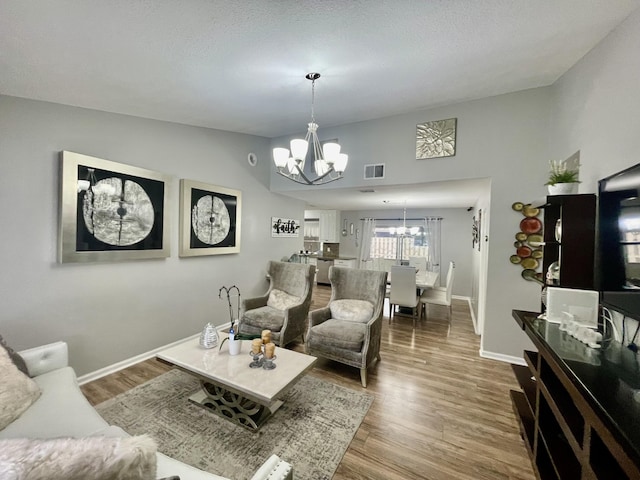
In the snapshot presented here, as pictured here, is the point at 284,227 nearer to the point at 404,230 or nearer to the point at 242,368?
the point at 242,368

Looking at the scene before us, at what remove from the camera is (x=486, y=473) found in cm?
159

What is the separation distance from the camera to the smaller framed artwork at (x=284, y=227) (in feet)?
15.3

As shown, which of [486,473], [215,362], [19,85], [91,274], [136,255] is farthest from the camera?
[136,255]

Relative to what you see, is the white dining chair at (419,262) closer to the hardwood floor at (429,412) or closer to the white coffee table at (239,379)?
the hardwood floor at (429,412)

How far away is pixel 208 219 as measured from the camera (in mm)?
3488

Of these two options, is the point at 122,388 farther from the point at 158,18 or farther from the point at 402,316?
the point at 402,316

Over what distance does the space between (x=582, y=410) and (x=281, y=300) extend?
291 cm

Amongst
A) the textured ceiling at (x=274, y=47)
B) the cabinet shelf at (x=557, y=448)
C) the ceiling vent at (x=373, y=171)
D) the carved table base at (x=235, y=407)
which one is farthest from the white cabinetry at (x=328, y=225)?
the cabinet shelf at (x=557, y=448)

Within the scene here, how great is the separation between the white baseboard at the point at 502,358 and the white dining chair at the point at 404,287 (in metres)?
1.15

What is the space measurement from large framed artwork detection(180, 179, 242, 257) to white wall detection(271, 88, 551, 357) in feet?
8.77

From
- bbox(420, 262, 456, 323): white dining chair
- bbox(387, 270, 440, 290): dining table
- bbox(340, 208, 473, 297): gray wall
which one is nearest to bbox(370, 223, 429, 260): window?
bbox(340, 208, 473, 297): gray wall

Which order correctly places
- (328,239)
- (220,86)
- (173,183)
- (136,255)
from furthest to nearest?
1. (328,239)
2. (173,183)
3. (136,255)
4. (220,86)

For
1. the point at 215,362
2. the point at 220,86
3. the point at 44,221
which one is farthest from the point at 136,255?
the point at 220,86

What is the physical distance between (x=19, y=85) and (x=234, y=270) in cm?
275
